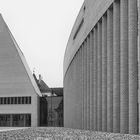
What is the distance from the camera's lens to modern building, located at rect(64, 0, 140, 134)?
75.5 feet

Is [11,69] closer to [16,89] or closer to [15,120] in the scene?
[16,89]

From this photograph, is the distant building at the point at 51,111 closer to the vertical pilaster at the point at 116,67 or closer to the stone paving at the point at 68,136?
the vertical pilaster at the point at 116,67

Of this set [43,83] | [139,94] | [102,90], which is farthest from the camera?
[43,83]

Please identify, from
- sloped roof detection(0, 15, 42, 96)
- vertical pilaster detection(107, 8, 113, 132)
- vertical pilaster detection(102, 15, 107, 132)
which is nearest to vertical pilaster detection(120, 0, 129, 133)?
vertical pilaster detection(107, 8, 113, 132)

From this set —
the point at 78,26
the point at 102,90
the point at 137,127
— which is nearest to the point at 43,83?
the point at 78,26

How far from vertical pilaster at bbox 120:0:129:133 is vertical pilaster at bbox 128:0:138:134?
121cm

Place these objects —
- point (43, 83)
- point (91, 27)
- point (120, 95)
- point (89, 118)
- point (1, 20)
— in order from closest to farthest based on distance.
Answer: point (120, 95)
point (91, 27)
point (89, 118)
point (1, 20)
point (43, 83)

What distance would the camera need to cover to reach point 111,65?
27938 mm

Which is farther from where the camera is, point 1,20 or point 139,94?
point 1,20

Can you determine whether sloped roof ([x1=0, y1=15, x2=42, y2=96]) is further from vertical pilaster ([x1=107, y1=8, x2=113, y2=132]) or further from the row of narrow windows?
vertical pilaster ([x1=107, y1=8, x2=113, y2=132])

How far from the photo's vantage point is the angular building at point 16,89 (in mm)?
61938

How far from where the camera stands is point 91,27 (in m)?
34.7

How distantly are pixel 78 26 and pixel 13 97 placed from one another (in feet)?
77.2

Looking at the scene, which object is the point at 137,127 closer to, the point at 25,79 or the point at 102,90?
the point at 102,90
